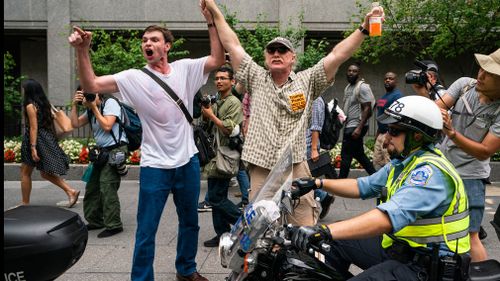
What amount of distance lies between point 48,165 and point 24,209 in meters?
4.59

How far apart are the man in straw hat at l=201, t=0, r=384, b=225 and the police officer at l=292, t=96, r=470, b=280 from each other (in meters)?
0.90

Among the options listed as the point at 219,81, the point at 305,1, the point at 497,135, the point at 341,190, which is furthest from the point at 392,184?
the point at 305,1

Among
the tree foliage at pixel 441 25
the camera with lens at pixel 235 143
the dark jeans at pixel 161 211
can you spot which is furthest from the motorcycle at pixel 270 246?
the tree foliage at pixel 441 25

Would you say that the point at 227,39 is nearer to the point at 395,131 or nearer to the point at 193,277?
the point at 395,131

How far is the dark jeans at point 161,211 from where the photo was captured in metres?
4.01

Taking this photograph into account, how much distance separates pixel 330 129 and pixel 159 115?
3.74 metres

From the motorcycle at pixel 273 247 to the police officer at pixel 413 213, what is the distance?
122mm

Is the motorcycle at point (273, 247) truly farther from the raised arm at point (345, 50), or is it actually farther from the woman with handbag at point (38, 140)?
the woman with handbag at point (38, 140)

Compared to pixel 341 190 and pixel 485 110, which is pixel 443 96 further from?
pixel 341 190

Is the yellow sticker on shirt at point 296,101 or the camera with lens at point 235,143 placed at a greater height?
the yellow sticker on shirt at point 296,101

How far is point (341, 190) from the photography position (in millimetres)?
3291

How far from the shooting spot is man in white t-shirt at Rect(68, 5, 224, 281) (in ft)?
13.2

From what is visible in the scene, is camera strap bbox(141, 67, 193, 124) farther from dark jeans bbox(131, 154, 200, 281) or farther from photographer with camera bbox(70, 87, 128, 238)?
photographer with camera bbox(70, 87, 128, 238)

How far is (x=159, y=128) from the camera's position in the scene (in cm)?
413
